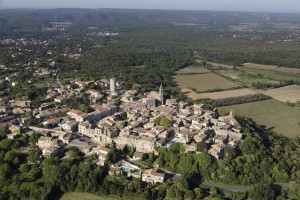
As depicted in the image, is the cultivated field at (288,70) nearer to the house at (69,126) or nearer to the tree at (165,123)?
the tree at (165,123)

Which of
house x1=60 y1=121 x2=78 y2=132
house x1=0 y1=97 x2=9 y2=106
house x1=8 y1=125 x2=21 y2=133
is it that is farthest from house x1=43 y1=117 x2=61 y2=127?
house x1=0 y1=97 x2=9 y2=106

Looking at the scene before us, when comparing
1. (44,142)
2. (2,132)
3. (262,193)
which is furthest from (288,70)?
(2,132)

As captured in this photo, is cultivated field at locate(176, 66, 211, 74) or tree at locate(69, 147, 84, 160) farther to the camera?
cultivated field at locate(176, 66, 211, 74)

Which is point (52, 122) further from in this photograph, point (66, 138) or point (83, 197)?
point (83, 197)

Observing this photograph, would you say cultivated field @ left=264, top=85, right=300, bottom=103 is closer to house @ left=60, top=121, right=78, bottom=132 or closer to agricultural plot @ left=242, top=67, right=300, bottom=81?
agricultural plot @ left=242, top=67, right=300, bottom=81

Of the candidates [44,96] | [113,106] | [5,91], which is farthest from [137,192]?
[5,91]
